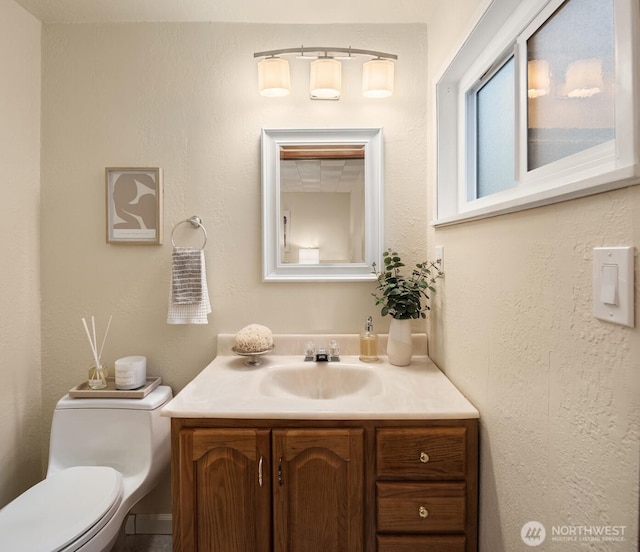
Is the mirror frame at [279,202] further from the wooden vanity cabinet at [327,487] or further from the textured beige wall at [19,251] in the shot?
the textured beige wall at [19,251]

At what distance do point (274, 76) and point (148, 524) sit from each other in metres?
2.06

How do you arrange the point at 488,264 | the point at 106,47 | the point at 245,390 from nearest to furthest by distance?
1. the point at 488,264
2. the point at 245,390
3. the point at 106,47

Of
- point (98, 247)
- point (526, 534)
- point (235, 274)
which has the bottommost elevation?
point (526, 534)

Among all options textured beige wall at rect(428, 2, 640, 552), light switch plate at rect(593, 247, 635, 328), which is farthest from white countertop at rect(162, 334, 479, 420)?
light switch plate at rect(593, 247, 635, 328)

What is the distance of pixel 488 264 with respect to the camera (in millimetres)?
1011

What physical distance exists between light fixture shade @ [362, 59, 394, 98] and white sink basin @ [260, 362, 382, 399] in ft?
3.87

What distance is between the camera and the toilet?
994 millimetres

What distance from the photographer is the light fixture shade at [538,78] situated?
92 cm

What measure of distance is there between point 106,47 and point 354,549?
2212 mm

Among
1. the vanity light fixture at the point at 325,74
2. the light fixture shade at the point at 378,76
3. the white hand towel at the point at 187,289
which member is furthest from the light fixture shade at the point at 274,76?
the white hand towel at the point at 187,289

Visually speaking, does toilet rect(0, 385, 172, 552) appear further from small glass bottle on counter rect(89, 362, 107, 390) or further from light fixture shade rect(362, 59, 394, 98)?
light fixture shade rect(362, 59, 394, 98)

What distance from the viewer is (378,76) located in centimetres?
150

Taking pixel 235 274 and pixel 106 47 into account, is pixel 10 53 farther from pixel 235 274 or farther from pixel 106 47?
pixel 235 274

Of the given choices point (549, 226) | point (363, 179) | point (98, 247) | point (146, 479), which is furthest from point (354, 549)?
point (98, 247)
